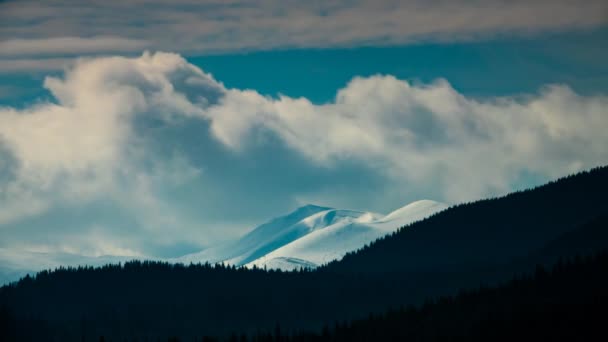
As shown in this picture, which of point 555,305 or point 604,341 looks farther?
point 555,305

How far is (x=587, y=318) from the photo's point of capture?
190 m

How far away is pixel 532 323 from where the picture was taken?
636 ft

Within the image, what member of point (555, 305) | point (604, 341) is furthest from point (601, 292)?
point (604, 341)

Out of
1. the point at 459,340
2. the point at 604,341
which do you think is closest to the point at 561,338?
the point at 604,341

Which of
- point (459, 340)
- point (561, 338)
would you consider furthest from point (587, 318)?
point (459, 340)

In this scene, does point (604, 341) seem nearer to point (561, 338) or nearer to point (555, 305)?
point (561, 338)

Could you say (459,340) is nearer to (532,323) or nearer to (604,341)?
(532,323)

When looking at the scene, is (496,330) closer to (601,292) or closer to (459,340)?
(459,340)

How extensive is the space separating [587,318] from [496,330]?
619 inches

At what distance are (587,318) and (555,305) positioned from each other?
33.3ft

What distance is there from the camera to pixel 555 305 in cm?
19925

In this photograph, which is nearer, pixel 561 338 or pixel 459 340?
pixel 561 338

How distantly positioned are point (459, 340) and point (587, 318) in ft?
71.7

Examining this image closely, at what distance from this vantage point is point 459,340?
650 ft
